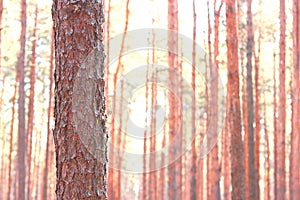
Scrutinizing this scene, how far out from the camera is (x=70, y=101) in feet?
12.6

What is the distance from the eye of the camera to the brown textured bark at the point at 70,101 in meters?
3.76

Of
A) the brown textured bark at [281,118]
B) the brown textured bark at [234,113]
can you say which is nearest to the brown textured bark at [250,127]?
the brown textured bark at [281,118]

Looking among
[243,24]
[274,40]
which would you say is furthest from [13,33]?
[274,40]

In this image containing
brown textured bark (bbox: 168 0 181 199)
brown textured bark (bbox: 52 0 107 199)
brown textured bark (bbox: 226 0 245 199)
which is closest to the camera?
brown textured bark (bbox: 52 0 107 199)

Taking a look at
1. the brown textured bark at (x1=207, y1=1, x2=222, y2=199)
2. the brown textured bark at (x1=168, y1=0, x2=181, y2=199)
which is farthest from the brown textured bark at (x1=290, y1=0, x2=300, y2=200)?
the brown textured bark at (x1=168, y1=0, x2=181, y2=199)

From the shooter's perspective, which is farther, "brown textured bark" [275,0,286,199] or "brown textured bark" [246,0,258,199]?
"brown textured bark" [275,0,286,199]

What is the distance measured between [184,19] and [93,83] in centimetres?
1496

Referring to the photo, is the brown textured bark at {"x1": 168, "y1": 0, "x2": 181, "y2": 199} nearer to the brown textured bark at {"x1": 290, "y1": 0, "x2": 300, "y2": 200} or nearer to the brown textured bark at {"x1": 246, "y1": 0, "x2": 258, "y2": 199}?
the brown textured bark at {"x1": 246, "y1": 0, "x2": 258, "y2": 199}

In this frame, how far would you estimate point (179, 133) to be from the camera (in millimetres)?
18984

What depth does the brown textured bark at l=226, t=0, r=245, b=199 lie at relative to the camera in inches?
364

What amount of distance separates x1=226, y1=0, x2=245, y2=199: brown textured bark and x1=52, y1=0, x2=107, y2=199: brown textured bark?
565 centimetres

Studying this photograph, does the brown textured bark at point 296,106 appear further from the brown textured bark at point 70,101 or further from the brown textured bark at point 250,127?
the brown textured bark at point 70,101

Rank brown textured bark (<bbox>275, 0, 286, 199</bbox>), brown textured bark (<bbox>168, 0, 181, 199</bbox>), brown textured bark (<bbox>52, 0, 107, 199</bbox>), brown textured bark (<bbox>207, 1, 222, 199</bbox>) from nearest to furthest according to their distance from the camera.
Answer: brown textured bark (<bbox>52, 0, 107, 199</bbox>) → brown textured bark (<bbox>275, 0, 286, 199</bbox>) → brown textured bark (<bbox>168, 0, 181, 199</bbox>) → brown textured bark (<bbox>207, 1, 222, 199</bbox>)

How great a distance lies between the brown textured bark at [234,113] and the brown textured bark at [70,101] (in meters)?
5.65
